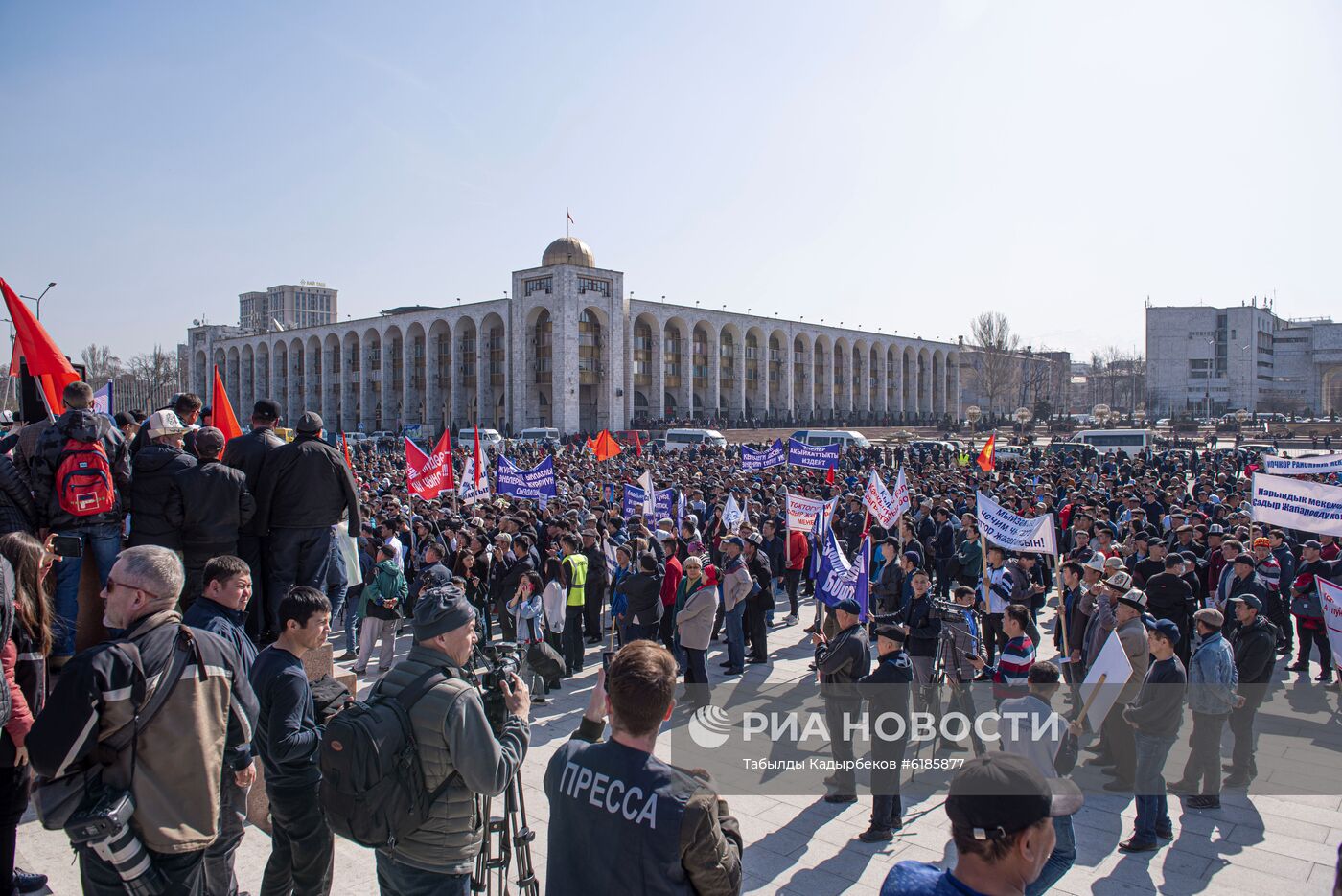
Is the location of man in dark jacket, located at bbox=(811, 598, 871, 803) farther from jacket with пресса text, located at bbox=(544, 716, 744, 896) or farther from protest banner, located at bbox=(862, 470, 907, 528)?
protest banner, located at bbox=(862, 470, 907, 528)

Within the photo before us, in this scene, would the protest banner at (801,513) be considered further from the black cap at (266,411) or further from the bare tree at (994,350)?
the bare tree at (994,350)

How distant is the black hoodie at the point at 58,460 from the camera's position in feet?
15.9

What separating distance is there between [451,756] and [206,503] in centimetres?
295

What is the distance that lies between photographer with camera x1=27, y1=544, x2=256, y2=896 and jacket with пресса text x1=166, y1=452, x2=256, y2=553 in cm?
192

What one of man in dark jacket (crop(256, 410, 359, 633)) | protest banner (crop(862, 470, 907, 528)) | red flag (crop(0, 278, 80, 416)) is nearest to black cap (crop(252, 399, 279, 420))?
man in dark jacket (crop(256, 410, 359, 633))

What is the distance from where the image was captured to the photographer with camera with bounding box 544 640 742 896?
260 cm

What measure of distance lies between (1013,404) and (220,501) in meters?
98.3

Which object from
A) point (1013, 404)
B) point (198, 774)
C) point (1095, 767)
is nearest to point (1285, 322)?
point (1013, 404)

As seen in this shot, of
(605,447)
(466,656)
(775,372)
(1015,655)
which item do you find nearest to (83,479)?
(466,656)

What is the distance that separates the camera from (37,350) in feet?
20.9

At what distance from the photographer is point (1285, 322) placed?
333 ft

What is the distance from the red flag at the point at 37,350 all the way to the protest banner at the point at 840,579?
22.6 ft

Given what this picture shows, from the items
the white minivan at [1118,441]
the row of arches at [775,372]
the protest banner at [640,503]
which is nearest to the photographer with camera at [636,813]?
the protest banner at [640,503]

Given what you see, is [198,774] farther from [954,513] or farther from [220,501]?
[954,513]
